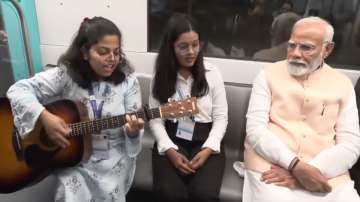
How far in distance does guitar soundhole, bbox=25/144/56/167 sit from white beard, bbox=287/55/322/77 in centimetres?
129

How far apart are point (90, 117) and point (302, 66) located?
1119mm

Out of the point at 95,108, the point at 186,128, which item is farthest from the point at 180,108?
the point at 95,108

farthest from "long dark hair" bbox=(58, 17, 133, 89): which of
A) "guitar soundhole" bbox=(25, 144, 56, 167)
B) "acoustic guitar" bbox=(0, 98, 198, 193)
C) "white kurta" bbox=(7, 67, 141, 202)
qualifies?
"guitar soundhole" bbox=(25, 144, 56, 167)

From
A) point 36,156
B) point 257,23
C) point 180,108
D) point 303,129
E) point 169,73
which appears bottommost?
point 36,156

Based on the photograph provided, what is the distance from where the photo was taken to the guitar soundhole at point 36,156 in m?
1.68

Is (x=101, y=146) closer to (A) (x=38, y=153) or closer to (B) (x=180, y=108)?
(A) (x=38, y=153)

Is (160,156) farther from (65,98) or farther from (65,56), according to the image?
(65,56)

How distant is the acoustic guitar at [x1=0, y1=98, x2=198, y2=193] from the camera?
64.0 inches

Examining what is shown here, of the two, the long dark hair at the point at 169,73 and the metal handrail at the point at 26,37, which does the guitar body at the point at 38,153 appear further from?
the metal handrail at the point at 26,37

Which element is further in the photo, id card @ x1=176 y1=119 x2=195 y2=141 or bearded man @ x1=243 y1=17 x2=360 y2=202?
id card @ x1=176 y1=119 x2=195 y2=141

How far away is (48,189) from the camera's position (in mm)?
1872

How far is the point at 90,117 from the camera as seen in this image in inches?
67.6

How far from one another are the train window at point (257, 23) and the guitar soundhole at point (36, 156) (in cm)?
118

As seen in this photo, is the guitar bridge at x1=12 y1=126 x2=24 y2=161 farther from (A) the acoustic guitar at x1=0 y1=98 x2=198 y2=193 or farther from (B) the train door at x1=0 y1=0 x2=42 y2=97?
(B) the train door at x1=0 y1=0 x2=42 y2=97
